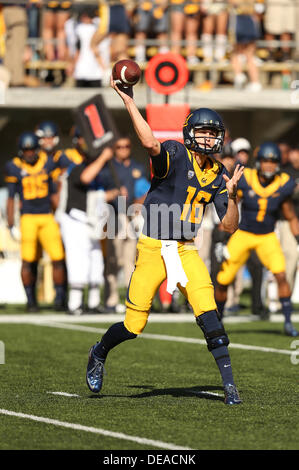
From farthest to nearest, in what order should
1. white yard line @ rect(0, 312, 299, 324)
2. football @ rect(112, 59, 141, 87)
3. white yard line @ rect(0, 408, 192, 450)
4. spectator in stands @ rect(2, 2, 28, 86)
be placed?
spectator in stands @ rect(2, 2, 28, 86) < white yard line @ rect(0, 312, 299, 324) < football @ rect(112, 59, 141, 87) < white yard line @ rect(0, 408, 192, 450)

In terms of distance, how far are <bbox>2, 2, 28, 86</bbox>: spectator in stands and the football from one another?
11492 mm

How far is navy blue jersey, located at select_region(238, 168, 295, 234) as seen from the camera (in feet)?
38.6

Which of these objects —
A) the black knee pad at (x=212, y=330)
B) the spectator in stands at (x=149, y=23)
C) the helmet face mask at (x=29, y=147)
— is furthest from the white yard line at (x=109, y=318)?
the spectator in stands at (x=149, y=23)

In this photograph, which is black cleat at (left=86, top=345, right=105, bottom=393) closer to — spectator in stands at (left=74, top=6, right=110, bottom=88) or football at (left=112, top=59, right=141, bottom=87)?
football at (left=112, top=59, right=141, bottom=87)

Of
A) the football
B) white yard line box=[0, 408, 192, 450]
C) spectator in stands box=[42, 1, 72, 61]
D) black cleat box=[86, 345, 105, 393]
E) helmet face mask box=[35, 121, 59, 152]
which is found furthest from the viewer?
spectator in stands box=[42, 1, 72, 61]

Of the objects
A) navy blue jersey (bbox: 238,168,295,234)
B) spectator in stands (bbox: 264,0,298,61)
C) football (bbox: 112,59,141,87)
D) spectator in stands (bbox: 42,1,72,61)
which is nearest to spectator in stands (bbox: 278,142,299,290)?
navy blue jersey (bbox: 238,168,295,234)

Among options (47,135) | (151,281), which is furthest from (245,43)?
(151,281)

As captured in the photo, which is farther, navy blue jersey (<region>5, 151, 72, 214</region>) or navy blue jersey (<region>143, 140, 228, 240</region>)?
navy blue jersey (<region>5, 151, 72, 214</region>)

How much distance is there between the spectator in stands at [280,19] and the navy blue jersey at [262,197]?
7.44m

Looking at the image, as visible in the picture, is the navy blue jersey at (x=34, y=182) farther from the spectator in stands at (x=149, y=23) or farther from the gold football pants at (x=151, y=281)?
the gold football pants at (x=151, y=281)

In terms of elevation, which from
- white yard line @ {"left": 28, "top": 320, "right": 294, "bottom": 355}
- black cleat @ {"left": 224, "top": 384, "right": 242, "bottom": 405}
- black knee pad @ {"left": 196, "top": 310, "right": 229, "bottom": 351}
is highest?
black knee pad @ {"left": 196, "top": 310, "right": 229, "bottom": 351}

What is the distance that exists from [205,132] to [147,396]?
1.74 m

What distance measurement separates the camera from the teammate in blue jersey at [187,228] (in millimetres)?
7258
